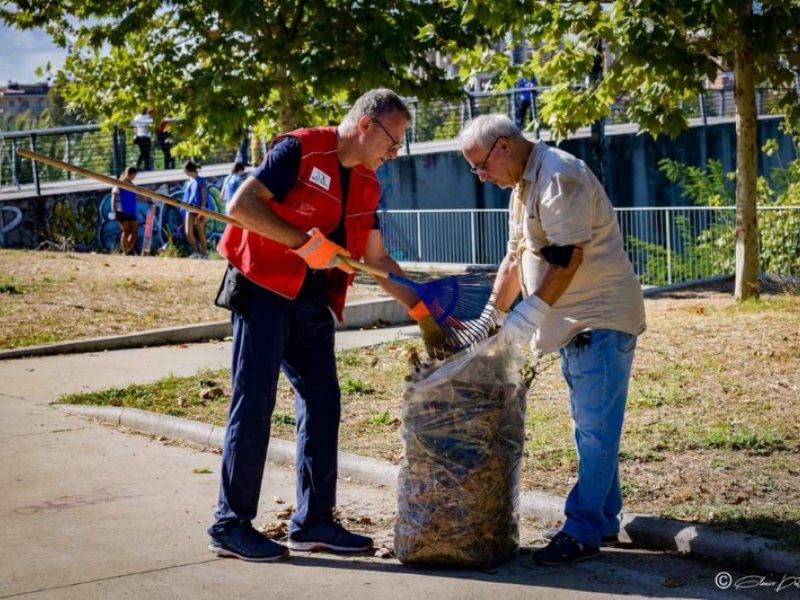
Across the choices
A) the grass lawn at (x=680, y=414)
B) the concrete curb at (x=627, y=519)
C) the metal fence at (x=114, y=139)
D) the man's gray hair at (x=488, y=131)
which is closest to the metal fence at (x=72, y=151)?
the metal fence at (x=114, y=139)

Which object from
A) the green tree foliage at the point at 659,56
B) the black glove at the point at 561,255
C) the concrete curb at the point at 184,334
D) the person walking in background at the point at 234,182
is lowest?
the concrete curb at the point at 184,334

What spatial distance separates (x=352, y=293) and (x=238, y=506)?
35.1 feet

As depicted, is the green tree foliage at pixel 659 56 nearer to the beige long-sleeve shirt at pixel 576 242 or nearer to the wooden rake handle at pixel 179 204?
the beige long-sleeve shirt at pixel 576 242

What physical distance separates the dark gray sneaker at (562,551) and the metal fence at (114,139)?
17.4 meters

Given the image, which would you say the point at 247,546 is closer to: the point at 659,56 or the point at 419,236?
the point at 659,56

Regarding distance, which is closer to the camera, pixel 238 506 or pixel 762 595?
pixel 762 595

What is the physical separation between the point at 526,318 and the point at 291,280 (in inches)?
41.8

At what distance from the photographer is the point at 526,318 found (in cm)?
488

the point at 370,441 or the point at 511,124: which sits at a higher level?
the point at 511,124

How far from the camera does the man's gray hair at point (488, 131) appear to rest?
500 cm

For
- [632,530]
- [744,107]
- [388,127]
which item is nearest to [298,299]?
[388,127]

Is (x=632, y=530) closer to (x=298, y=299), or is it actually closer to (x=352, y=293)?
(x=298, y=299)

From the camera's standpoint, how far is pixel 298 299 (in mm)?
5328

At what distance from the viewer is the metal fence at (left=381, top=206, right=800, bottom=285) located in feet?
53.7
